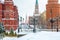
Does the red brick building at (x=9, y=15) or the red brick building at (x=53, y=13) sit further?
the red brick building at (x=53, y=13)

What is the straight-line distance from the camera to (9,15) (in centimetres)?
609

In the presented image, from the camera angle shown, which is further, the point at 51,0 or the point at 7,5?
the point at 51,0

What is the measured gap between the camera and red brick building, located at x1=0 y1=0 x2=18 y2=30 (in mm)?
5945

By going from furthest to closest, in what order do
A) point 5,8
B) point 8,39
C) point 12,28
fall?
point 5,8
point 12,28
point 8,39

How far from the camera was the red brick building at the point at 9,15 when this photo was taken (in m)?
5.95

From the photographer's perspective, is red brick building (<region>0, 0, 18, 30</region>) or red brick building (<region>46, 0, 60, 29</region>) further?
red brick building (<region>46, 0, 60, 29</region>)

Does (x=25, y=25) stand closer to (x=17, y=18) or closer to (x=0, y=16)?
(x=17, y=18)

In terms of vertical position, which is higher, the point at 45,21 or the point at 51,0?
the point at 51,0

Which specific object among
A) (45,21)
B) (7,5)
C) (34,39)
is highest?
(7,5)

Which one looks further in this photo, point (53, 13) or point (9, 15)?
point (53, 13)

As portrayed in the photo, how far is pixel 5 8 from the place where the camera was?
20.2ft

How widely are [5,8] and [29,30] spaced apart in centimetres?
127

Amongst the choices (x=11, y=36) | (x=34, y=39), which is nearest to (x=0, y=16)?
(x=11, y=36)

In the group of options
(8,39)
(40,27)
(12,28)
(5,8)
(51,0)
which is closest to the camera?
(8,39)
